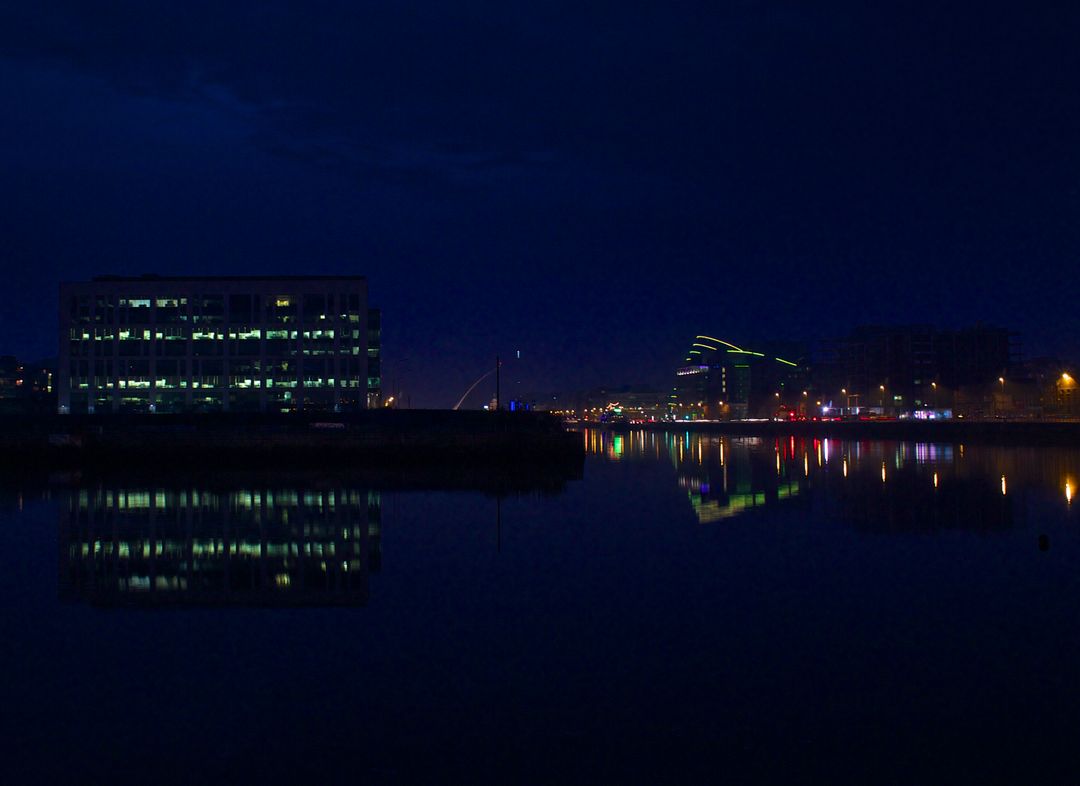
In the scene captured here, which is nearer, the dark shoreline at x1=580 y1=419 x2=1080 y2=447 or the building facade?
the dark shoreline at x1=580 y1=419 x2=1080 y2=447

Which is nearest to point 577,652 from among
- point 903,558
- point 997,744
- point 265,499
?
point 997,744

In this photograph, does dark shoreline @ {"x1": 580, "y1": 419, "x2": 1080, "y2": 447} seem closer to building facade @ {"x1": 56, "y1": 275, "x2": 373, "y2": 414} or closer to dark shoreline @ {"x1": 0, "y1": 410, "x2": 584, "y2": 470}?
dark shoreline @ {"x1": 0, "y1": 410, "x2": 584, "y2": 470}

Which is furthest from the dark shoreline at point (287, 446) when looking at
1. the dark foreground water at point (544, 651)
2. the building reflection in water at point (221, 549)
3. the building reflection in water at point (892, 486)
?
the dark foreground water at point (544, 651)

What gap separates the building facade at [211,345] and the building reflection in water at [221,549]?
9355 centimetres

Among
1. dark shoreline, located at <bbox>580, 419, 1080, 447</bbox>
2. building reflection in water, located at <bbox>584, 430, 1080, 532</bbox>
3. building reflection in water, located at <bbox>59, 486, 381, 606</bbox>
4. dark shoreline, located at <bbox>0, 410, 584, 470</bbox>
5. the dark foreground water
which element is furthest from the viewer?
dark shoreline, located at <bbox>580, 419, 1080, 447</bbox>

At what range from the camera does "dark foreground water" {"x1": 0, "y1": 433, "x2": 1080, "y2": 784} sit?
10.9 meters

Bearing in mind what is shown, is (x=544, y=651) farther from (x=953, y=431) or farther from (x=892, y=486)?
(x=953, y=431)

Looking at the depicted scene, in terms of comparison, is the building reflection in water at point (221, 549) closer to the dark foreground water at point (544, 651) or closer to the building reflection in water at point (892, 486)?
the dark foreground water at point (544, 651)

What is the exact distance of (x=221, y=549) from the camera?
2714cm

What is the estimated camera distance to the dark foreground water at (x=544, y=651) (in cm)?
1088

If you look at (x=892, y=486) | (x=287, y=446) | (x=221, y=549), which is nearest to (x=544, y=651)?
(x=221, y=549)

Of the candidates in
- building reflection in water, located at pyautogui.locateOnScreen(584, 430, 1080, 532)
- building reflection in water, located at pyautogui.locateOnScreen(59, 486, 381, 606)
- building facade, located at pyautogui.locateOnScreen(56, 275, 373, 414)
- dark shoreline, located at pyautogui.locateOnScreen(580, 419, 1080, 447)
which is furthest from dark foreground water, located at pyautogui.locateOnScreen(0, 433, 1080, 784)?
building facade, located at pyautogui.locateOnScreen(56, 275, 373, 414)

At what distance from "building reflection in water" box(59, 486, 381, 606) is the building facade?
9355 centimetres

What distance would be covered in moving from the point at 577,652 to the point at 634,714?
3253 millimetres
